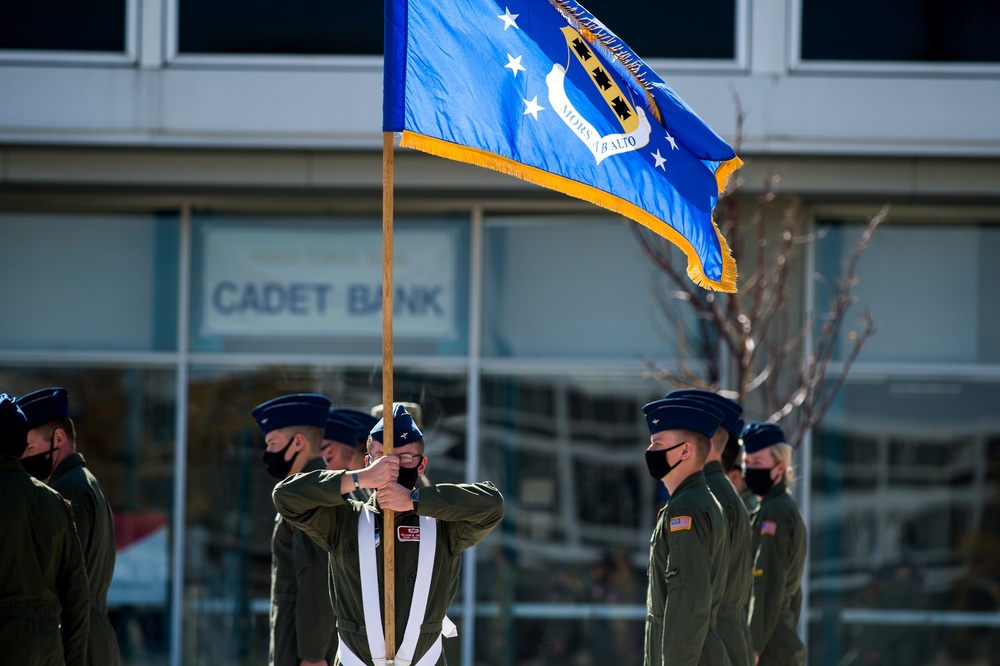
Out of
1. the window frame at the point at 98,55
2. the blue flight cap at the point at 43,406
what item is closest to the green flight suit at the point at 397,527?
the blue flight cap at the point at 43,406

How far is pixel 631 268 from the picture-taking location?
10.3 meters

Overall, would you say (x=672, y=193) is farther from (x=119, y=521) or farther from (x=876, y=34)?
(x=119, y=521)

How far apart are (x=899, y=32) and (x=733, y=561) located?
569cm

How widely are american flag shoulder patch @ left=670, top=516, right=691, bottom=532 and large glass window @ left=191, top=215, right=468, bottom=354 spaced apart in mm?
5370

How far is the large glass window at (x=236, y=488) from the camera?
Result: 33.6ft

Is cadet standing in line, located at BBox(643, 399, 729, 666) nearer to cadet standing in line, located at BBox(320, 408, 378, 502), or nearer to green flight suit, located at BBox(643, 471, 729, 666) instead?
green flight suit, located at BBox(643, 471, 729, 666)

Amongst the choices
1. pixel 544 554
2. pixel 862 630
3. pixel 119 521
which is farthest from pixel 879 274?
pixel 119 521

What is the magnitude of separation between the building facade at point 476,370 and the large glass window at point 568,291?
18mm

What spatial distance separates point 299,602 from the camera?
5828 millimetres

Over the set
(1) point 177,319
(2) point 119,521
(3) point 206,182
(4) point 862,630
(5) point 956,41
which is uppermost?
(5) point 956,41

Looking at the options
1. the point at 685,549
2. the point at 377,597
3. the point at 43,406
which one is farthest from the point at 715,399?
the point at 43,406

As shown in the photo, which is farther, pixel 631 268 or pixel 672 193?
pixel 631 268

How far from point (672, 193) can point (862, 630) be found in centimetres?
637

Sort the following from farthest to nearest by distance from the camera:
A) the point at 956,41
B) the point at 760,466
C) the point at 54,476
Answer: the point at 956,41 < the point at 760,466 < the point at 54,476
